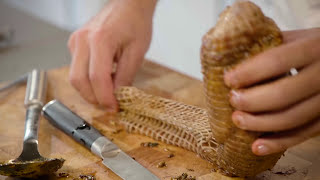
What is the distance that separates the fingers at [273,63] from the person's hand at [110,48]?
26.7 inches

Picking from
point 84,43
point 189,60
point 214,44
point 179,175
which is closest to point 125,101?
point 84,43

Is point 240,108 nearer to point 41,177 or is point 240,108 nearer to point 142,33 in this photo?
point 41,177

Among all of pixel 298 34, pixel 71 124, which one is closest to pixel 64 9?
pixel 71 124

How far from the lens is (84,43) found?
5.07ft

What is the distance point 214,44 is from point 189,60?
1437 mm

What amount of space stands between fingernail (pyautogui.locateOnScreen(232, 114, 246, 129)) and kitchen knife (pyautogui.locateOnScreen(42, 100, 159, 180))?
275 millimetres

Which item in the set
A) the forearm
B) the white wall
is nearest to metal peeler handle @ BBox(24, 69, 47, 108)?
the forearm

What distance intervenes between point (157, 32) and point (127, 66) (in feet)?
3.23

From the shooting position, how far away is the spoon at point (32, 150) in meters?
1.06

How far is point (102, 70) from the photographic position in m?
1.47

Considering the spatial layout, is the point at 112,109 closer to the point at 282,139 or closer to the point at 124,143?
the point at 124,143

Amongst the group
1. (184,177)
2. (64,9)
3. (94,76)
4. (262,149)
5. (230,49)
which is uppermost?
(64,9)

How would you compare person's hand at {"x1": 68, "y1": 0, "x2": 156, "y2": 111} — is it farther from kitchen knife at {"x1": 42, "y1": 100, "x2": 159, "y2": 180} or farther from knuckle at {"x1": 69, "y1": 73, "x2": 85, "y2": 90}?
kitchen knife at {"x1": 42, "y1": 100, "x2": 159, "y2": 180}

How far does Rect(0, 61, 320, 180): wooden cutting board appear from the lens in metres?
1.13
